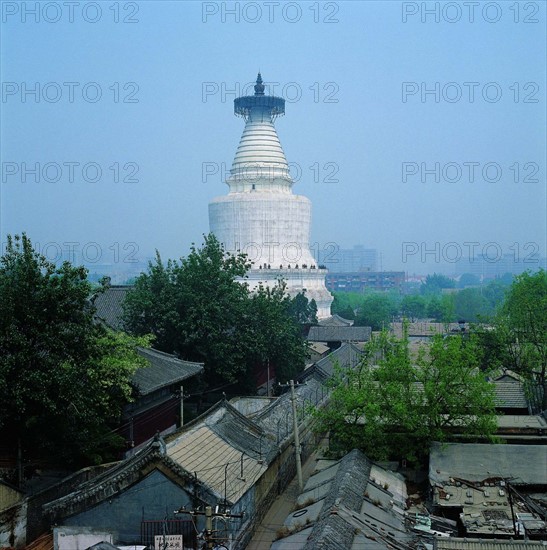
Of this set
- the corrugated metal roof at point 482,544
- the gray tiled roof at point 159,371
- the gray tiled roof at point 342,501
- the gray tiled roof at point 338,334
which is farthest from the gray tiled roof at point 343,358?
the corrugated metal roof at point 482,544

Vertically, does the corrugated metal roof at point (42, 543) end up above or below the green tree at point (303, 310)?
below

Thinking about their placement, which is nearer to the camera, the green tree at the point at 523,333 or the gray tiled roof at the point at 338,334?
the green tree at the point at 523,333

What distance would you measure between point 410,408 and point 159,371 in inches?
337

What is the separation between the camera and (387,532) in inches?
623

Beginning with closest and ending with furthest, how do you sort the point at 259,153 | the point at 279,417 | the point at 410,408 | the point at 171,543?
the point at 171,543, the point at 410,408, the point at 279,417, the point at 259,153

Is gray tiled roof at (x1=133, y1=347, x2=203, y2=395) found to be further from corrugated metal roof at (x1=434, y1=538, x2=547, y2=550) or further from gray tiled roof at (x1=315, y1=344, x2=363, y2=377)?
gray tiled roof at (x1=315, y1=344, x2=363, y2=377)

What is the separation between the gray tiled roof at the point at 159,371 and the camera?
24.2 meters

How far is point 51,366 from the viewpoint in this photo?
19.5 meters

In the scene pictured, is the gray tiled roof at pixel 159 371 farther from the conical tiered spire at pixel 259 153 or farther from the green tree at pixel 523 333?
the conical tiered spire at pixel 259 153

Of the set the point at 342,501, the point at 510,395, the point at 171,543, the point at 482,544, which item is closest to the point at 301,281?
the point at 510,395

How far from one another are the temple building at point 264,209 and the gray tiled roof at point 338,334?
48.1 ft

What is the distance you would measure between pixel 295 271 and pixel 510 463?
56.3m

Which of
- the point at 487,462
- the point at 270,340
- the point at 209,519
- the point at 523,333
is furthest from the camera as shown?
the point at 270,340

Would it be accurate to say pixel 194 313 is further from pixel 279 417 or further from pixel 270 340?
pixel 279 417
